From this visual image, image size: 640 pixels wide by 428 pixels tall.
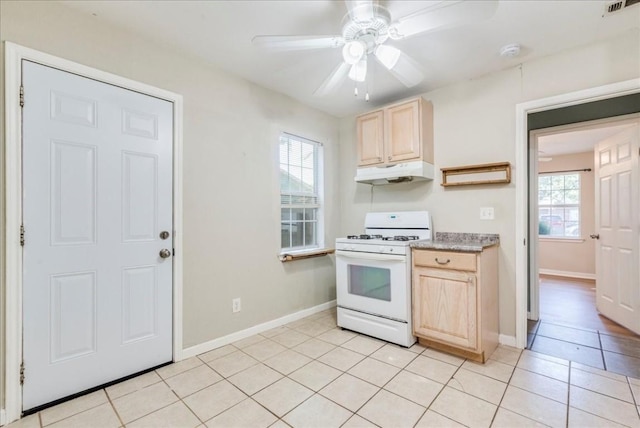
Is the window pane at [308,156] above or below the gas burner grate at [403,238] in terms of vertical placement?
above

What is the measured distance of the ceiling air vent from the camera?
1.78 meters

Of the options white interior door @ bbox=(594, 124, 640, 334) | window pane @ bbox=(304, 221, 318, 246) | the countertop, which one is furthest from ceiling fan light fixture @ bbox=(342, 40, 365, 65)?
white interior door @ bbox=(594, 124, 640, 334)

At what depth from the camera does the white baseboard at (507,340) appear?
2.55m

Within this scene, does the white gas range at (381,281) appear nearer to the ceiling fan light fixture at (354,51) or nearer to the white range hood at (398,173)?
the white range hood at (398,173)

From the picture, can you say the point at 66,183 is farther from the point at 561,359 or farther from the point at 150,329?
the point at 561,359

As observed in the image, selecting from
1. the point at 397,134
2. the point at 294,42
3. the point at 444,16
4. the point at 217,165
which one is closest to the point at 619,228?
the point at 397,134

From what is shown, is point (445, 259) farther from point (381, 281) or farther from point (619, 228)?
point (619, 228)

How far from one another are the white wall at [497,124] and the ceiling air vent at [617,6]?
1.33 feet

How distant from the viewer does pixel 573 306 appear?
12.2 feet

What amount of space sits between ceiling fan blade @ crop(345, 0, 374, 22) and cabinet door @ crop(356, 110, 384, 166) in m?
1.53

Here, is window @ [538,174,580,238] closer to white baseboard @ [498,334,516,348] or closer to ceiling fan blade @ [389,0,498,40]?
white baseboard @ [498,334,516,348]

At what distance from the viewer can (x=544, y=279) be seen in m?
5.40

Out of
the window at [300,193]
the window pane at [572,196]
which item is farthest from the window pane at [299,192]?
the window pane at [572,196]

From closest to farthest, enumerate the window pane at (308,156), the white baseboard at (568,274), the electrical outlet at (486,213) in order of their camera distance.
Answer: the electrical outlet at (486,213), the window pane at (308,156), the white baseboard at (568,274)
